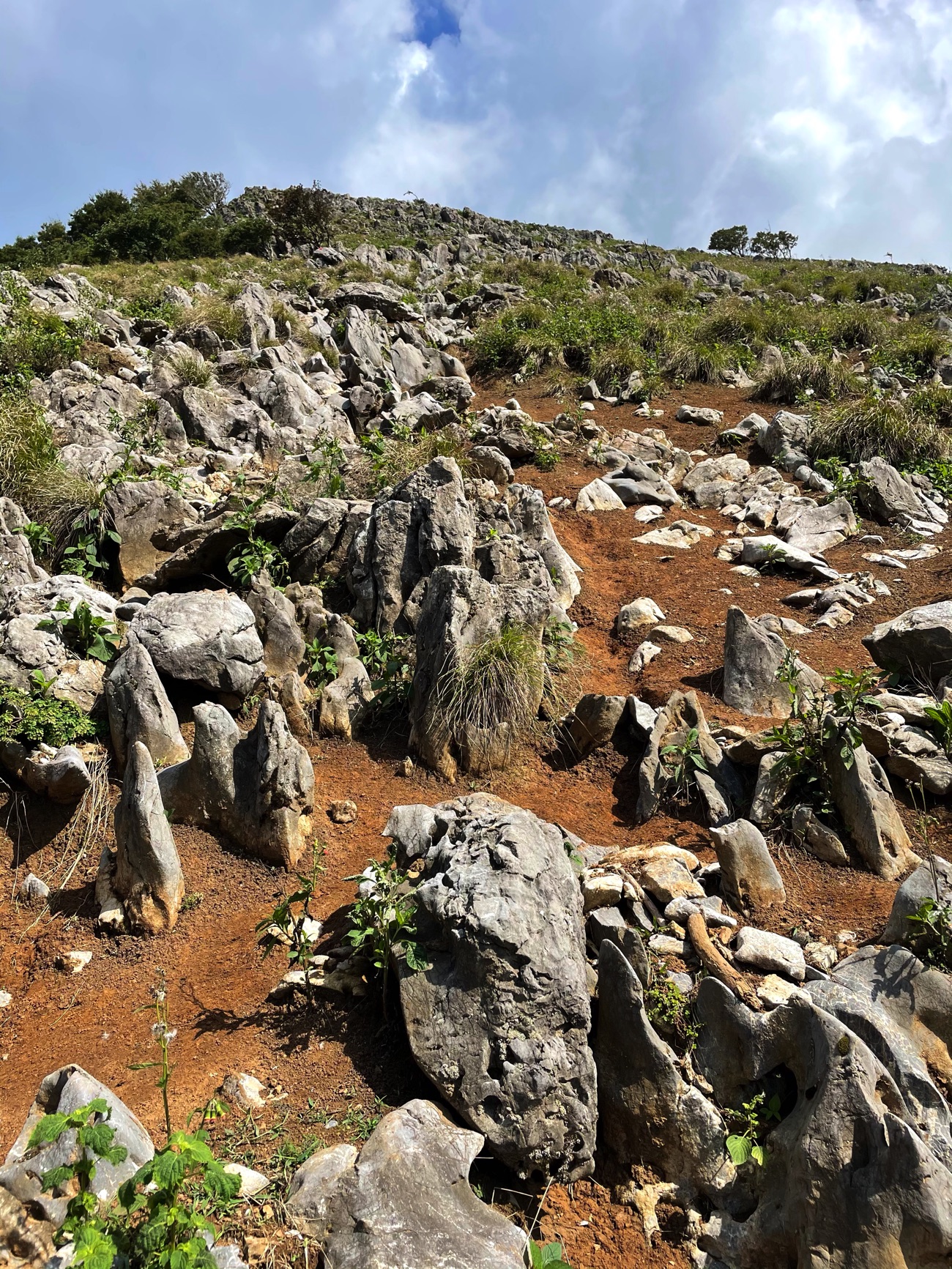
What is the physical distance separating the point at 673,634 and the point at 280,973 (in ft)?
16.0

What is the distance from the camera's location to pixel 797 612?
26.2 feet

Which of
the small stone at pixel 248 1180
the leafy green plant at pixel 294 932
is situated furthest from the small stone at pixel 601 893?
the small stone at pixel 248 1180

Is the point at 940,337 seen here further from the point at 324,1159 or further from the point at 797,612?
the point at 324,1159

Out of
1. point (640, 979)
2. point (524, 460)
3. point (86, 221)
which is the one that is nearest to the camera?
point (640, 979)

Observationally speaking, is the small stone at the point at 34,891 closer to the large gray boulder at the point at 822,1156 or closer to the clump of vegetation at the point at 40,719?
the clump of vegetation at the point at 40,719

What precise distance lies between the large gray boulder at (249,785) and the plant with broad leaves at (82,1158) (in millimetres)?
2194

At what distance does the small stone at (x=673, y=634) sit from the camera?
23.8 feet

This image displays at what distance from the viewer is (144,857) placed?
407 cm

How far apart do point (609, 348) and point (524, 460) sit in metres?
5.52

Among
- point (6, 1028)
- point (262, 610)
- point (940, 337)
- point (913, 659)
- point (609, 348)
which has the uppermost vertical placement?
point (940, 337)

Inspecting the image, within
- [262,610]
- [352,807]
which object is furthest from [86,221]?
[352,807]

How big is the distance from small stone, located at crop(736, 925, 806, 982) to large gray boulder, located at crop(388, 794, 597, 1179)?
0.87m

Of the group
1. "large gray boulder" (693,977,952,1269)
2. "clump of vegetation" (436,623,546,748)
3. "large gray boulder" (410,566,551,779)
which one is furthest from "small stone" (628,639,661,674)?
"large gray boulder" (693,977,952,1269)

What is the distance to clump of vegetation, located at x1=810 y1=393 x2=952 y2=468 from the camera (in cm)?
1127
